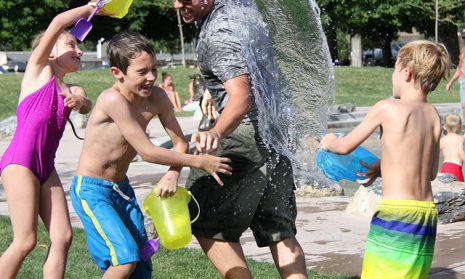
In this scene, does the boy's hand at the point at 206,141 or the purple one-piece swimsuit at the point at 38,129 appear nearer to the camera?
the boy's hand at the point at 206,141

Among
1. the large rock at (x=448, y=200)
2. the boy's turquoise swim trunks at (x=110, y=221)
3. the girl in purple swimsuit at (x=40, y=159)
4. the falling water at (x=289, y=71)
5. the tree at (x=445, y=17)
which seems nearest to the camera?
the boy's turquoise swim trunks at (x=110, y=221)

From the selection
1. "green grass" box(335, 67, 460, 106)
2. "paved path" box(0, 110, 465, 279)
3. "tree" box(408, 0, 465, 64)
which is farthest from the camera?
"tree" box(408, 0, 465, 64)

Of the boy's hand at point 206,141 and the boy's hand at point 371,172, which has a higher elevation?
the boy's hand at point 206,141

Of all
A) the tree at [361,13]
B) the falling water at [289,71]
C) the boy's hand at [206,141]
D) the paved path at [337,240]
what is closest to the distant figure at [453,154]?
the paved path at [337,240]

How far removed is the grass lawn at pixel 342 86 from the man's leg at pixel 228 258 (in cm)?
1684

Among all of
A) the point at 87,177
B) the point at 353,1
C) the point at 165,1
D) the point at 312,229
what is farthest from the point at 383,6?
the point at 87,177

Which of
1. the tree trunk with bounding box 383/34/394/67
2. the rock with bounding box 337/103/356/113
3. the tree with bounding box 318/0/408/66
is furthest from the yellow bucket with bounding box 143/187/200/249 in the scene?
the tree trunk with bounding box 383/34/394/67

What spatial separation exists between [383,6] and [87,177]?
3735 cm

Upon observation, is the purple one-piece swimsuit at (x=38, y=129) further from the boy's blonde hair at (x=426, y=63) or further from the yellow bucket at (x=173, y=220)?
the boy's blonde hair at (x=426, y=63)

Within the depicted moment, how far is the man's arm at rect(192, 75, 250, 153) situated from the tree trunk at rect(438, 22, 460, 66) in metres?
37.2

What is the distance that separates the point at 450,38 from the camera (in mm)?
40750

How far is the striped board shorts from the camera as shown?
398 cm

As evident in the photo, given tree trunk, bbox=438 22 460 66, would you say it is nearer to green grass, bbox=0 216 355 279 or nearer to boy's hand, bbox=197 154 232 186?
green grass, bbox=0 216 355 279

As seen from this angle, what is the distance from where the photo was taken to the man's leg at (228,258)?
447 centimetres
